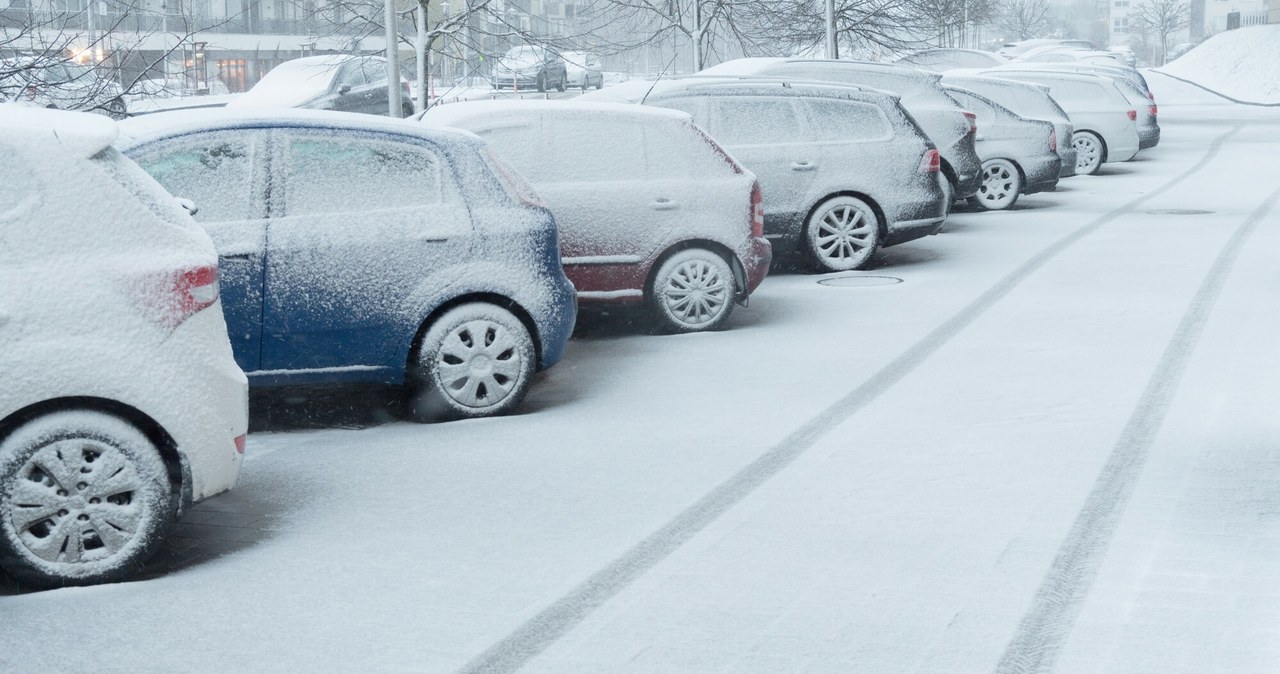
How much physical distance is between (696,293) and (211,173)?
3.98 meters

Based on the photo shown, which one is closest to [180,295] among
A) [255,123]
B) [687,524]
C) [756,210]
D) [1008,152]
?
[687,524]

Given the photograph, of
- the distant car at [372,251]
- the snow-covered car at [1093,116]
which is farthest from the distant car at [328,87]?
the distant car at [372,251]

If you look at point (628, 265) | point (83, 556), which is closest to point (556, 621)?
point (83, 556)

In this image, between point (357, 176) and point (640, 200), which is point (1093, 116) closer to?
point (640, 200)

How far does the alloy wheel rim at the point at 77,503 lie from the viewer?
530 cm

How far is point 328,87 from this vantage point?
2511 cm

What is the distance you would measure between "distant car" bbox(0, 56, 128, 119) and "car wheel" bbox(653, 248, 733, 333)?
11.7ft

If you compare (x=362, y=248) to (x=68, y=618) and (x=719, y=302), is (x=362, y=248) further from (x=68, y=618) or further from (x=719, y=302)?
(x=719, y=302)

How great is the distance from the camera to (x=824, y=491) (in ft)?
21.7

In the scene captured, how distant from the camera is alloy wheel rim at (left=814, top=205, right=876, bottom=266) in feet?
44.8

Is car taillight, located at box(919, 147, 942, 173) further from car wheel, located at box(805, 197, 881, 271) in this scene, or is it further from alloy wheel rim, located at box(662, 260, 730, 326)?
alloy wheel rim, located at box(662, 260, 730, 326)

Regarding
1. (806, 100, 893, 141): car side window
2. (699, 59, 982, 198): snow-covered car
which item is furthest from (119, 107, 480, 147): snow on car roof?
(699, 59, 982, 198): snow-covered car

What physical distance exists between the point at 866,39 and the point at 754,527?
97.0 feet

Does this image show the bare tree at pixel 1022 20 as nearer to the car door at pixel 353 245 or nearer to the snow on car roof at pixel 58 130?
the car door at pixel 353 245
